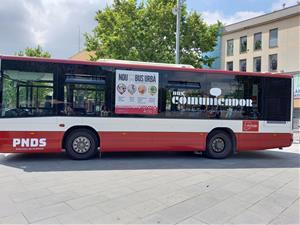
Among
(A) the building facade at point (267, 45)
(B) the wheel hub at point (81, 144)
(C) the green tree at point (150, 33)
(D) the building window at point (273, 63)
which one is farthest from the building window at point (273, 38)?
(B) the wheel hub at point (81, 144)

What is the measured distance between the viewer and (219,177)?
7016 millimetres

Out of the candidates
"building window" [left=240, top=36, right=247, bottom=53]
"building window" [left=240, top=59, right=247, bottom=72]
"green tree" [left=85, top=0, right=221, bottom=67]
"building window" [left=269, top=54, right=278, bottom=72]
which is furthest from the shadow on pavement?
"building window" [left=240, top=36, right=247, bottom=53]

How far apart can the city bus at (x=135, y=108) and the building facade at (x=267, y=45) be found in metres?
17.2

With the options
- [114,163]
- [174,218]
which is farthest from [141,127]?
[174,218]

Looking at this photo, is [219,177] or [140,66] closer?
→ [219,177]

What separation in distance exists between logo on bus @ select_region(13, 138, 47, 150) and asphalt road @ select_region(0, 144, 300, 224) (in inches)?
16.8

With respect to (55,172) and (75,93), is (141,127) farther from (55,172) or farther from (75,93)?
(55,172)

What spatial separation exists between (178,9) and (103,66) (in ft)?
26.4

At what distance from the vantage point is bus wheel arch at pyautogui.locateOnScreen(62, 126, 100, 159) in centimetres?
855

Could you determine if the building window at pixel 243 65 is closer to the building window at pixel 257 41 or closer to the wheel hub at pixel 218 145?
the building window at pixel 257 41

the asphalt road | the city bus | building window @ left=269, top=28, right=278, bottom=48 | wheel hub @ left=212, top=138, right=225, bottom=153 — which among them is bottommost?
the asphalt road

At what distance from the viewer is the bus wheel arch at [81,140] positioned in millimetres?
8555

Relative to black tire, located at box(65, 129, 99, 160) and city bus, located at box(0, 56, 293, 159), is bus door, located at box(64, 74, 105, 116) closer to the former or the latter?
city bus, located at box(0, 56, 293, 159)

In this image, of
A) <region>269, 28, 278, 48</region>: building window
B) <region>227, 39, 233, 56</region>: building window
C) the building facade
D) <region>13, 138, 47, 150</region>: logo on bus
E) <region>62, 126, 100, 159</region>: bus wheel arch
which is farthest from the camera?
<region>227, 39, 233, 56</region>: building window
